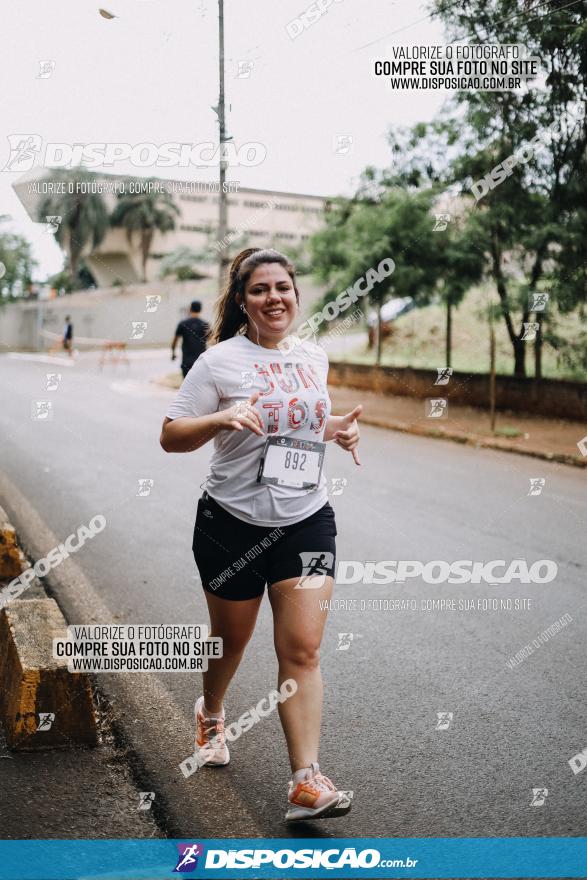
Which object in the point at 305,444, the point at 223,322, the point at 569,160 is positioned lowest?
the point at 305,444

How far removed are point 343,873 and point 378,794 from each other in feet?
1.72

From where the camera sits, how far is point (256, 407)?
3172 millimetres

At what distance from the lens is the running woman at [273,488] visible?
3152 millimetres

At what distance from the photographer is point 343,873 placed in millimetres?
2881

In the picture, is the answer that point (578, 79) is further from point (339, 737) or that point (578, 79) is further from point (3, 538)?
point (339, 737)

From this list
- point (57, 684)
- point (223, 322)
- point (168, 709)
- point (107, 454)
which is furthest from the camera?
point (107, 454)

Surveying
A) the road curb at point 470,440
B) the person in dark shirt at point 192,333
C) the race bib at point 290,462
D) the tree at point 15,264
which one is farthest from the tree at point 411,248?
the tree at point 15,264

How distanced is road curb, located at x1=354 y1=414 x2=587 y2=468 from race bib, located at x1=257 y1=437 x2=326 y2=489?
9.12 metres

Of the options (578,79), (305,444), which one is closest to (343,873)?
(305,444)

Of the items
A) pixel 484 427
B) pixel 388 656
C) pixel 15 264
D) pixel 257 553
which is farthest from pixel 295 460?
pixel 15 264

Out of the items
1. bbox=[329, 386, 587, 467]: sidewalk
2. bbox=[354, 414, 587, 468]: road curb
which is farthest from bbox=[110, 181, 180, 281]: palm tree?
bbox=[354, 414, 587, 468]: road curb

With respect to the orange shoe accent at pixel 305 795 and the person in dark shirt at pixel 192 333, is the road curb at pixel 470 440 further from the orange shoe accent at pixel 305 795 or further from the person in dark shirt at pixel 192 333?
the orange shoe accent at pixel 305 795

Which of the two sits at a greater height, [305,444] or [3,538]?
[305,444]

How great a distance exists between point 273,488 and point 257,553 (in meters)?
0.23
